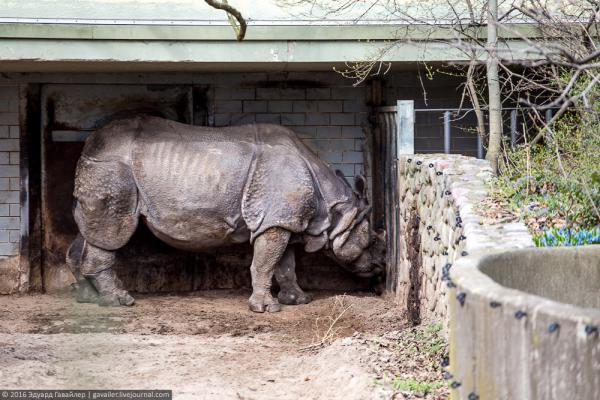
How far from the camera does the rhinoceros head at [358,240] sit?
10.9 meters

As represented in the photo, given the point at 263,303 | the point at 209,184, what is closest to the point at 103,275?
the point at 209,184

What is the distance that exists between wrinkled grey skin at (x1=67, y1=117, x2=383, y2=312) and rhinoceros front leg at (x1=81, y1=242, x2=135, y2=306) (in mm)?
11

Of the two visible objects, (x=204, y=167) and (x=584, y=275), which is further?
(x=204, y=167)

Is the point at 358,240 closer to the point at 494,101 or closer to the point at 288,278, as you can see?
the point at 288,278

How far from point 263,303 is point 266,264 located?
43 cm

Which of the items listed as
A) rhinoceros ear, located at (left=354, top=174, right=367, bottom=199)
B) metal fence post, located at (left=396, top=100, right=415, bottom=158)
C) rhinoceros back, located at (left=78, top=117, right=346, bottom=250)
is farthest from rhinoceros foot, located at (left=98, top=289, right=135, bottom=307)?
metal fence post, located at (left=396, top=100, right=415, bottom=158)

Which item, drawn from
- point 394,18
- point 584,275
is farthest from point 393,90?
point 584,275

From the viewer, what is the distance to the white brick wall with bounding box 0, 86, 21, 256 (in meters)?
11.4

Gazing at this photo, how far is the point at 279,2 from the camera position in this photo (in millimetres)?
10625

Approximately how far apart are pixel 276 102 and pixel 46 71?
2.77 meters

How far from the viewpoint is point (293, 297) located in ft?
35.5

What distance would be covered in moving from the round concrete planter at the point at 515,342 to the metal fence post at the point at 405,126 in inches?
213

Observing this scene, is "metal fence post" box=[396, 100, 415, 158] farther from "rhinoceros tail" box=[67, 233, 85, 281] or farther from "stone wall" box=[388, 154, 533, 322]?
"rhinoceros tail" box=[67, 233, 85, 281]

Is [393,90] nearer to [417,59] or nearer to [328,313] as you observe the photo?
[417,59]
